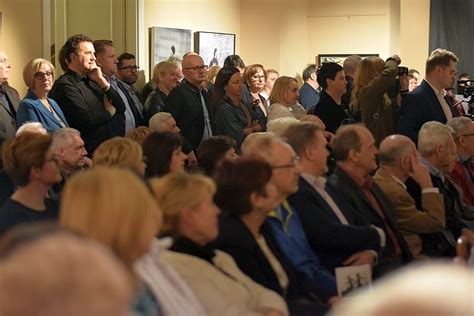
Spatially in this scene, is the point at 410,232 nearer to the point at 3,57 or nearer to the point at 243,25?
the point at 3,57

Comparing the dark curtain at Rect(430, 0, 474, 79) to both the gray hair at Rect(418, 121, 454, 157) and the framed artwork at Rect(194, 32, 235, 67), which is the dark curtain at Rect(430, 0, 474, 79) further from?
the gray hair at Rect(418, 121, 454, 157)

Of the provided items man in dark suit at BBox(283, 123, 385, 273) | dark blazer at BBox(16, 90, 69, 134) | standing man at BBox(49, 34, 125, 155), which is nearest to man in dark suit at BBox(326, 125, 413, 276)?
man in dark suit at BBox(283, 123, 385, 273)

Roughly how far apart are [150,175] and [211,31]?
8580 millimetres

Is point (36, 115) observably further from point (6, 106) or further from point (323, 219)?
point (323, 219)

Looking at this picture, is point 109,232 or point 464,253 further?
Answer: point 464,253

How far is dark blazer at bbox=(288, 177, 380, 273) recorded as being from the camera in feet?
15.2

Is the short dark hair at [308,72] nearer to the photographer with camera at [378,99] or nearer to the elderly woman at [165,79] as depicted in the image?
the elderly woman at [165,79]

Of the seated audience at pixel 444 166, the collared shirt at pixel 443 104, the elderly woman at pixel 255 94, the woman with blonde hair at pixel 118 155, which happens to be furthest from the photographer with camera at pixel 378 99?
the woman with blonde hair at pixel 118 155

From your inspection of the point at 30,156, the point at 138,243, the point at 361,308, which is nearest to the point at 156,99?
the point at 30,156

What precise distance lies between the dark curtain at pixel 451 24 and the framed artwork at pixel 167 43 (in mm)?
3461

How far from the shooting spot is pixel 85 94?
22.9 ft

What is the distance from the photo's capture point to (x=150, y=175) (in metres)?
5.18

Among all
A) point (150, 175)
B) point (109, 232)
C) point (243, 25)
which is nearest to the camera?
point (109, 232)

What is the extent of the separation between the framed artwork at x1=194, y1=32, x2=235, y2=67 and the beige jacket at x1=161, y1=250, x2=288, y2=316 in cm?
941
